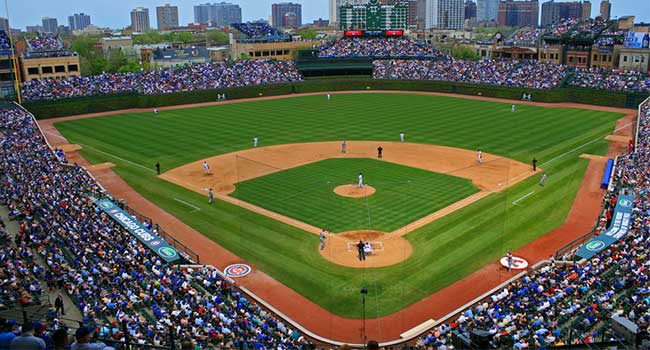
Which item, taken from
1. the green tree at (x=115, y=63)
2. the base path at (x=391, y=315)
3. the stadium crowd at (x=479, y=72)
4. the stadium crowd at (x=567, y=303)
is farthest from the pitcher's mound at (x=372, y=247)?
the green tree at (x=115, y=63)

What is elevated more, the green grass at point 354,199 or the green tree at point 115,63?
the green tree at point 115,63

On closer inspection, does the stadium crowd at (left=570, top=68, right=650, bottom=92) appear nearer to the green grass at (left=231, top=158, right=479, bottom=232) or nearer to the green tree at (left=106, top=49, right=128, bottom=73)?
the green grass at (left=231, top=158, right=479, bottom=232)

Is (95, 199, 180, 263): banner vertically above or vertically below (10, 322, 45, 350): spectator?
below

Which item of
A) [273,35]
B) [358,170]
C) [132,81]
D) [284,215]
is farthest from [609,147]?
[273,35]

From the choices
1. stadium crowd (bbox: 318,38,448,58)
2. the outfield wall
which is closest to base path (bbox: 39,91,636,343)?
the outfield wall

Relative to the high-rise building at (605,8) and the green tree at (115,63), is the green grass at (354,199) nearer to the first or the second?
the green tree at (115,63)

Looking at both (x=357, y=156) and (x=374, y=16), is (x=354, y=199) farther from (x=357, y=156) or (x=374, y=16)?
(x=374, y=16)

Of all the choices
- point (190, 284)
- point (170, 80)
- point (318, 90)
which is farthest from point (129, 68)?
point (190, 284)
